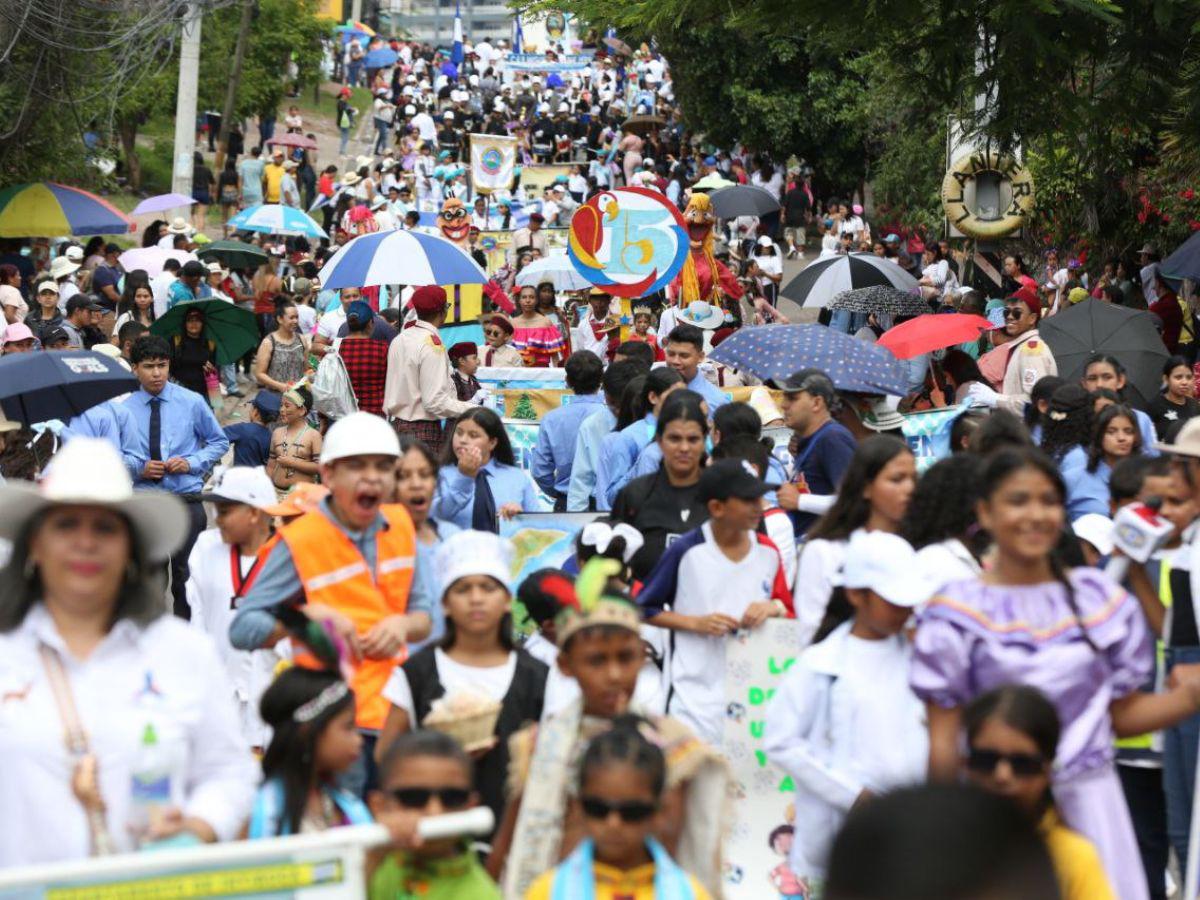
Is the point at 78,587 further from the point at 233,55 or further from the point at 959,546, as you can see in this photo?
the point at 233,55

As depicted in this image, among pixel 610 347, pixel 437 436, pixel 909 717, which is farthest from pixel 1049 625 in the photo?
pixel 610 347

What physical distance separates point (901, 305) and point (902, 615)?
1189 cm

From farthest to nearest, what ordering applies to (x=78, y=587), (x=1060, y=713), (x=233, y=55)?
(x=233, y=55), (x=1060, y=713), (x=78, y=587)

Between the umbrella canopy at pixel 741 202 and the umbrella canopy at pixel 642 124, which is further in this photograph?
the umbrella canopy at pixel 642 124

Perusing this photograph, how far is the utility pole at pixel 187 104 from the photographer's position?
86.3 feet

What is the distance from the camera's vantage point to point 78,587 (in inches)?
170

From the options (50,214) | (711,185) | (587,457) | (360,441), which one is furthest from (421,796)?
(711,185)

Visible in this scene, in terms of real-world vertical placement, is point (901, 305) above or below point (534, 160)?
below

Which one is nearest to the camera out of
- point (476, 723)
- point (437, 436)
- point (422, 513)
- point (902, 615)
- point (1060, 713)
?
point (1060, 713)

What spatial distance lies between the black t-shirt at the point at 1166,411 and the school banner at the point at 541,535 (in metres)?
3.62

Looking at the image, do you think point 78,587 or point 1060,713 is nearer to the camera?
point 78,587

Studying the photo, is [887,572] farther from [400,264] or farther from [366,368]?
[400,264]

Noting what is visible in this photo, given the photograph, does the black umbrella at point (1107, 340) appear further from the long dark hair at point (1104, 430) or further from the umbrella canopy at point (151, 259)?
the umbrella canopy at point (151, 259)

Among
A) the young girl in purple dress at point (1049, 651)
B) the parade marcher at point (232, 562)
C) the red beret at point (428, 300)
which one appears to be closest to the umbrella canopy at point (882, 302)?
the red beret at point (428, 300)
